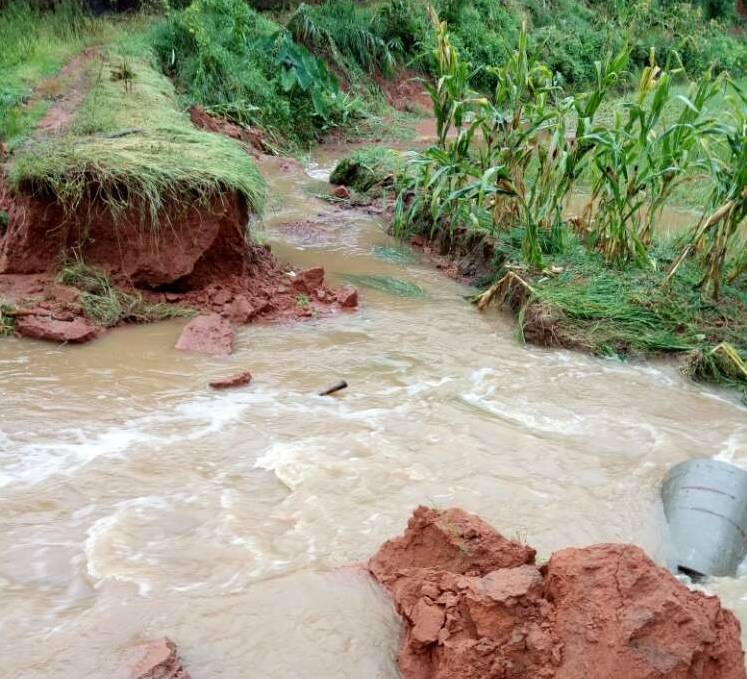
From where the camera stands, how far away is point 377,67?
14648 mm

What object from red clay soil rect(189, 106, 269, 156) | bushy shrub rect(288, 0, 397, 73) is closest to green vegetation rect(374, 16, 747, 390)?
red clay soil rect(189, 106, 269, 156)

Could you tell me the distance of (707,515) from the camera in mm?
2994

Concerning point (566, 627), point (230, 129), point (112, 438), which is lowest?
point (112, 438)

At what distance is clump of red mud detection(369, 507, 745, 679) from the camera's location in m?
1.93

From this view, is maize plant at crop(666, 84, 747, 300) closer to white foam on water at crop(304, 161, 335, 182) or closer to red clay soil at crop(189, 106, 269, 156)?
white foam on water at crop(304, 161, 335, 182)

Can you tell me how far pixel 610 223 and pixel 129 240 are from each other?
131 inches

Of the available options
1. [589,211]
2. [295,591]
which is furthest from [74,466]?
[589,211]

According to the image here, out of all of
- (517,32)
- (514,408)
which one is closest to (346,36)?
(517,32)

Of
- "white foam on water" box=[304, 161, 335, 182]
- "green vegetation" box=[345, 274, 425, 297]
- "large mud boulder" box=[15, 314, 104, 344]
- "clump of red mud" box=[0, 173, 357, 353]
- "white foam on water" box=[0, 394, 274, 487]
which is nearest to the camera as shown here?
"white foam on water" box=[0, 394, 274, 487]

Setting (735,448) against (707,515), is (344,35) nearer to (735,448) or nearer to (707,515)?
(735,448)

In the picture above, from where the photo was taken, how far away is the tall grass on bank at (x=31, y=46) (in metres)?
7.12

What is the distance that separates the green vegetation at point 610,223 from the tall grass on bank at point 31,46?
11.6ft

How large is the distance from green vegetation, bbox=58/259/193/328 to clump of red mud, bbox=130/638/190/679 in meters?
2.96

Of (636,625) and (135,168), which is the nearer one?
(636,625)
